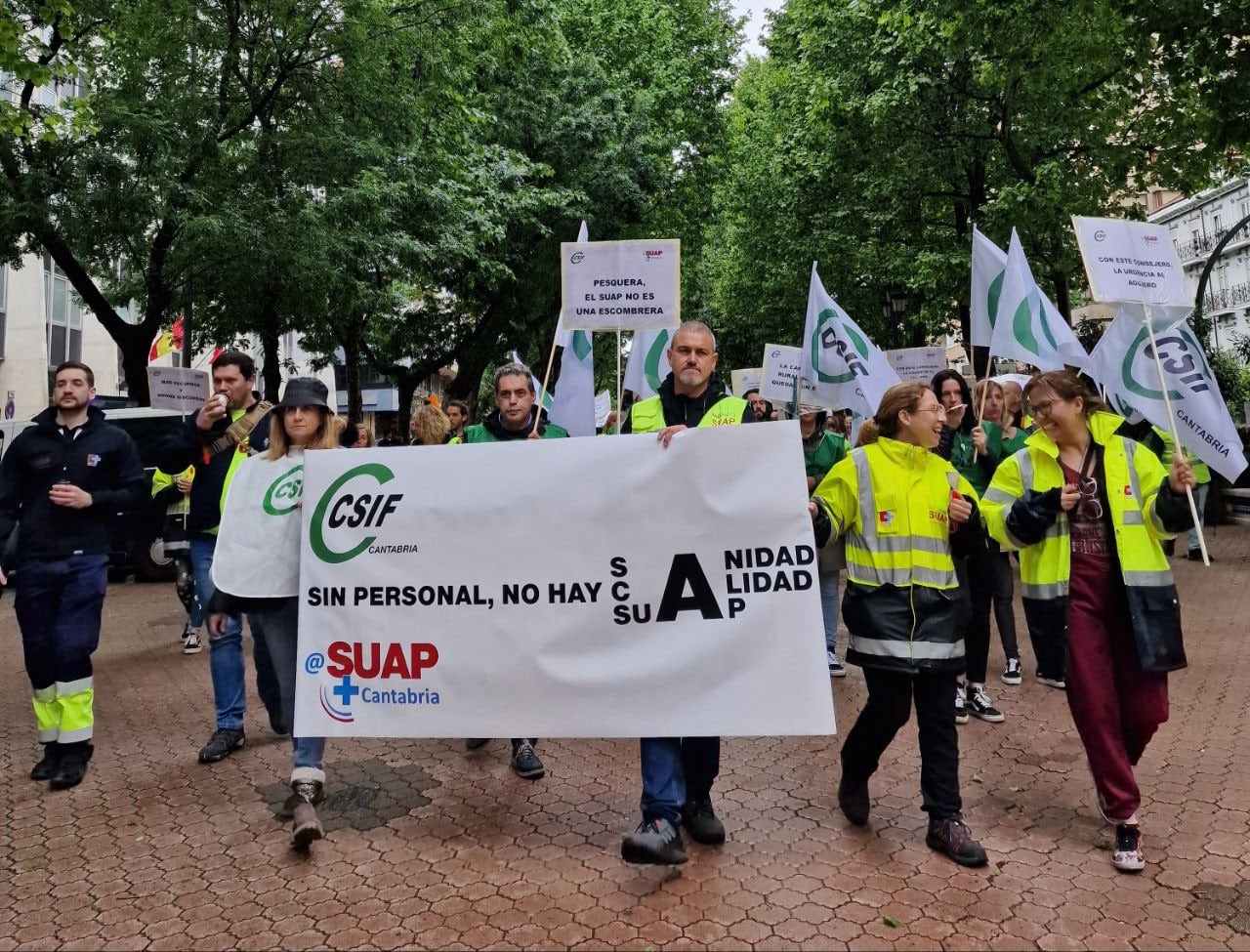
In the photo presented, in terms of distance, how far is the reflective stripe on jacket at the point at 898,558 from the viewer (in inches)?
159

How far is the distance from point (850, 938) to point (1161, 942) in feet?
3.40

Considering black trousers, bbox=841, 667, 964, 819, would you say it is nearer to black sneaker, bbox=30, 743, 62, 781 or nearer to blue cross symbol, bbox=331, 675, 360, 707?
blue cross symbol, bbox=331, 675, 360, 707

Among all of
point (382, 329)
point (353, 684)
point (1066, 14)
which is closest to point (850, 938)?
point (353, 684)

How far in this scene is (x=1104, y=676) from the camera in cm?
411

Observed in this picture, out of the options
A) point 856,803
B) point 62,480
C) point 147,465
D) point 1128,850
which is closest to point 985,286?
point 856,803

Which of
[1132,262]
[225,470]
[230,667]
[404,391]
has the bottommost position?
[230,667]

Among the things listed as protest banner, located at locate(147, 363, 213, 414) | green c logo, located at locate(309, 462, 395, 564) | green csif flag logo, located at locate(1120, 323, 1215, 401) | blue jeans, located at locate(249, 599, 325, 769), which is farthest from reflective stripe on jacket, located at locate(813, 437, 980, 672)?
protest banner, located at locate(147, 363, 213, 414)

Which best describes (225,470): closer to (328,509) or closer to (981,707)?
(328,509)

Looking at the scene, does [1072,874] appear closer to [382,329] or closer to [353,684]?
[353,684]

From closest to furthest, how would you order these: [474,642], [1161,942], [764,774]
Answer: [1161,942] → [474,642] → [764,774]

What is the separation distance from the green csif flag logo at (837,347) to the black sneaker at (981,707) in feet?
7.45

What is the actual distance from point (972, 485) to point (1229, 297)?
62366 millimetres

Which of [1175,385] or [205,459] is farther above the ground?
[1175,385]

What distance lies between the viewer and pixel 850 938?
3.44 meters
